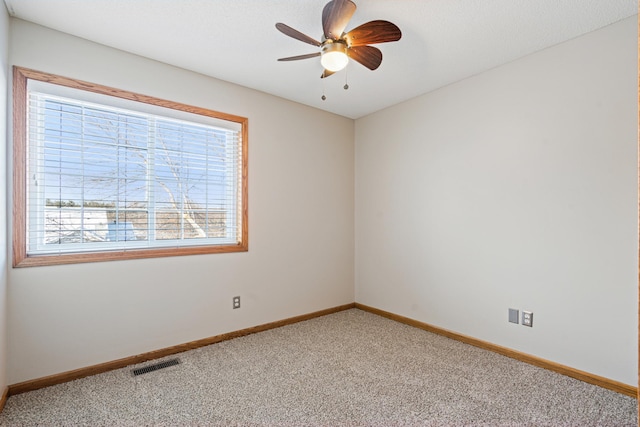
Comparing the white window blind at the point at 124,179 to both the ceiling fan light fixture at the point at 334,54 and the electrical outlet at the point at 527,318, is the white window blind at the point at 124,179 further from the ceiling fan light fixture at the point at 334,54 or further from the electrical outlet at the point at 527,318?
the electrical outlet at the point at 527,318

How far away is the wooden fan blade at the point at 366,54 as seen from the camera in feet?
6.99

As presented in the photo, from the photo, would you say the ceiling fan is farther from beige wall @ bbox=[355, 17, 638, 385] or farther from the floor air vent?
the floor air vent

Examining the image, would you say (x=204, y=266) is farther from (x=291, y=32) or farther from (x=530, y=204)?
(x=530, y=204)

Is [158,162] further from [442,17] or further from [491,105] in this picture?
[491,105]

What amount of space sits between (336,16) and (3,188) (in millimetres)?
2258

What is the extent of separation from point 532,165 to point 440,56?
114 cm

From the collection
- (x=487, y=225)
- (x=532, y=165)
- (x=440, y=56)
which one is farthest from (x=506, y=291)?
(x=440, y=56)

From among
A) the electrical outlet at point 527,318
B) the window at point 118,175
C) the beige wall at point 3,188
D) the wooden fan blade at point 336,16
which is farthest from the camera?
the electrical outlet at point 527,318

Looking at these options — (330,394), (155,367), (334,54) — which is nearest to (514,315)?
(330,394)

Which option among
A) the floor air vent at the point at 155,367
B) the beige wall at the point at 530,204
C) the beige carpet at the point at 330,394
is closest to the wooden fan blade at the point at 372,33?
the beige wall at the point at 530,204

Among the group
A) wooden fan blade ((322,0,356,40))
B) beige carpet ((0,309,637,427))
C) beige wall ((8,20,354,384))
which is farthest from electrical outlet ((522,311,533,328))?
Answer: wooden fan blade ((322,0,356,40))

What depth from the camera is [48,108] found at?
2.31 metres

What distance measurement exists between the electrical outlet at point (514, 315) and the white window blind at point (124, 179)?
2.52m

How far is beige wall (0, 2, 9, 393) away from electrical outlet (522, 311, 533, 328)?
3.65m
